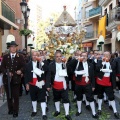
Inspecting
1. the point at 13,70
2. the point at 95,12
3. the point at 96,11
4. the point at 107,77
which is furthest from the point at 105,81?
the point at 95,12

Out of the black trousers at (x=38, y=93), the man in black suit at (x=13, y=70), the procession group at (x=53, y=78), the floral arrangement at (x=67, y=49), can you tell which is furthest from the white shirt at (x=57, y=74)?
the floral arrangement at (x=67, y=49)

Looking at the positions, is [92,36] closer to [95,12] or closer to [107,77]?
[95,12]

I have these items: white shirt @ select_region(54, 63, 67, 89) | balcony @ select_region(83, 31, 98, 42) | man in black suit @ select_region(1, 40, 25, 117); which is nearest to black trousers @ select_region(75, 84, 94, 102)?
white shirt @ select_region(54, 63, 67, 89)

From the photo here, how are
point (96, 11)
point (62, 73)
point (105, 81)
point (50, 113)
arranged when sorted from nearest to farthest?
point (62, 73) → point (105, 81) → point (50, 113) → point (96, 11)

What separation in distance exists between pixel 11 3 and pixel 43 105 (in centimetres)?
2445

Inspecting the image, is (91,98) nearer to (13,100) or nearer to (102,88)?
(102,88)

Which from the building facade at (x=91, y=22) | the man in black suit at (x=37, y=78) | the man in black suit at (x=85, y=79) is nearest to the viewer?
the man in black suit at (x=37, y=78)

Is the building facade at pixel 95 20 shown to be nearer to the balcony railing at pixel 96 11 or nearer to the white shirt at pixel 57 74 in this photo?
the balcony railing at pixel 96 11

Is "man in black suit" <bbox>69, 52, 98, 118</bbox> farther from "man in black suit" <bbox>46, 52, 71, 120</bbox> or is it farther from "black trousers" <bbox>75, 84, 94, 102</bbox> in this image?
"man in black suit" <bbox>46, 52, 71, 120</bbox>

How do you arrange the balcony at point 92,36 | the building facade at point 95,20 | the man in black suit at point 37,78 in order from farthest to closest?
the balcony at point 92,36 → the building facade at point 95,20 → the man in black suit at point 37,78

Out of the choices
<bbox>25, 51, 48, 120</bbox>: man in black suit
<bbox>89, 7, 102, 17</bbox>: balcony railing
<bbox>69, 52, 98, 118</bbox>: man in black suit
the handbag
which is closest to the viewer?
the handbag

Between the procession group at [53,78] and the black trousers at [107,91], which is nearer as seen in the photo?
the procession group at [53,78]

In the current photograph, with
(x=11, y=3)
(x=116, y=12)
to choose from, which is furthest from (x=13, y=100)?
(x=11, y=3)

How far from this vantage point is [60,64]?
6953 millimetres
